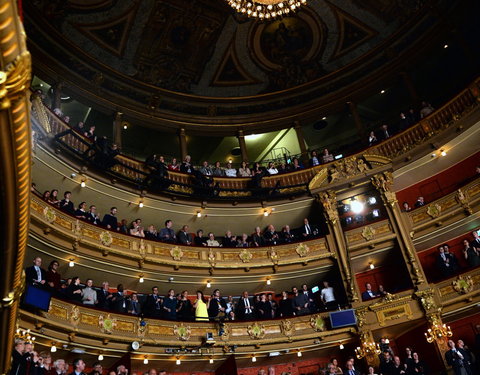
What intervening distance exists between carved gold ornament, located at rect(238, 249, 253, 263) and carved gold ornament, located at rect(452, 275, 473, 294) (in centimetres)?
630

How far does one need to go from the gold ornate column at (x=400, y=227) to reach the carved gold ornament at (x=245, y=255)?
4.87 m

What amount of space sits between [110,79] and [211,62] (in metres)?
4.51

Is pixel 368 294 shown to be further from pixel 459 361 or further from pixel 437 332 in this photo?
pixel 459 361

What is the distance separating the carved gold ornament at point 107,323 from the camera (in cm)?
1151

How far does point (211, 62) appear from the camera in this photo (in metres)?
20.6

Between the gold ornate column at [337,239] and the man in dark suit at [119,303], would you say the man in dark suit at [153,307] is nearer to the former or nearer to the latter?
the man in dark suit at [119,303]

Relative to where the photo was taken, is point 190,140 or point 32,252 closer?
point 32,252

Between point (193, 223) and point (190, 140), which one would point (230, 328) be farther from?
point (190, 140)

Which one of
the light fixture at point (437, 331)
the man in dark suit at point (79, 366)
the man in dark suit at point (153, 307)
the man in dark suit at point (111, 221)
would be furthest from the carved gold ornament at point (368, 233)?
the man in dark suit at point (79, 366)

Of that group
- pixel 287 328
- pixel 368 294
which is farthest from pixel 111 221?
pixel 368 294

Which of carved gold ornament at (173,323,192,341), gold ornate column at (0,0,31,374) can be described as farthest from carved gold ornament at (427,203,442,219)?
gold ornate column at (0,0,31,374)

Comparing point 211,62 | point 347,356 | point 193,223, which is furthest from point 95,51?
point 347,356

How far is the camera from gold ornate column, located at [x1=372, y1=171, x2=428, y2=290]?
1438cm

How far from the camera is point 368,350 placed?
1352 centimetres
